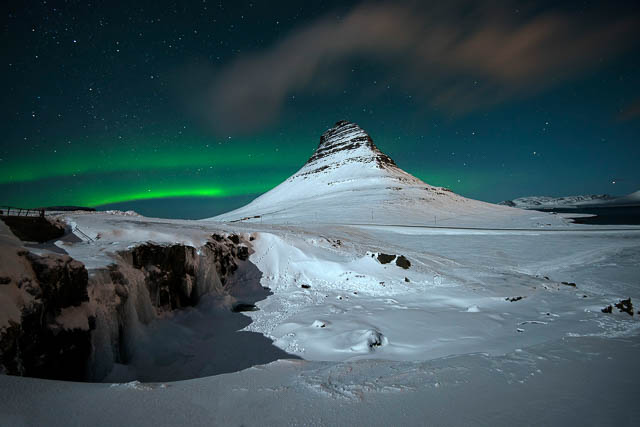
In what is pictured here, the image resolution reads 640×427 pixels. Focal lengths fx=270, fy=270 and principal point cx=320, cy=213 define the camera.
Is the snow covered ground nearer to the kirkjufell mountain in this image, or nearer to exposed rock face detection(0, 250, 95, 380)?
exposed rock face detection(0, 250, 95, 380)

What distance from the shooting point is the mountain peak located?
4443 inches

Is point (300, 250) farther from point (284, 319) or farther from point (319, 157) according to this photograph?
point (319, 157)

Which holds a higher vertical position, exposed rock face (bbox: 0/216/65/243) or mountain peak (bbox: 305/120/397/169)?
mountain peak (bbox: 305/120/397/169)

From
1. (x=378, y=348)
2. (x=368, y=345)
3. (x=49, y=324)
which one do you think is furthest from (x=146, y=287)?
(x=378, y=348)

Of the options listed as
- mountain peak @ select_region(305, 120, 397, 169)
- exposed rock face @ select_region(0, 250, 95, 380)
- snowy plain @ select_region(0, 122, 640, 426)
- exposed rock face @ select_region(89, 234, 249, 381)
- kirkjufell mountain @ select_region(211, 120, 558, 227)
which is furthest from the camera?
mountain peak @ select_region(305, 120, 397, 169)

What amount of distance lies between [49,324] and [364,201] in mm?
55268

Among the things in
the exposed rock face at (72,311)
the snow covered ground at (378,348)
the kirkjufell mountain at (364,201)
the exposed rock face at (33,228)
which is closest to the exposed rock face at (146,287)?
the exposed rock face at (72,311)

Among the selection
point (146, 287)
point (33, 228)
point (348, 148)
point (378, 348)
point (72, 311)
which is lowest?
point (378, 348)

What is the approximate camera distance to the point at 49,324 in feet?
14.8

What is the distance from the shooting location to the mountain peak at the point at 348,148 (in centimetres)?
11286

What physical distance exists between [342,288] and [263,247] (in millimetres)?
5278

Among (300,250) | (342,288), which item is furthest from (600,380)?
(300,250)

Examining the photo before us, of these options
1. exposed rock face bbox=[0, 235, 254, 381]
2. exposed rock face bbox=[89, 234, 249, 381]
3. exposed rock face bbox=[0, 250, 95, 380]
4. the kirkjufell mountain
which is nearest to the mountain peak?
the kirkjufell mountain

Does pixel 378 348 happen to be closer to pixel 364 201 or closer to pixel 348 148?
pixel 364 201
